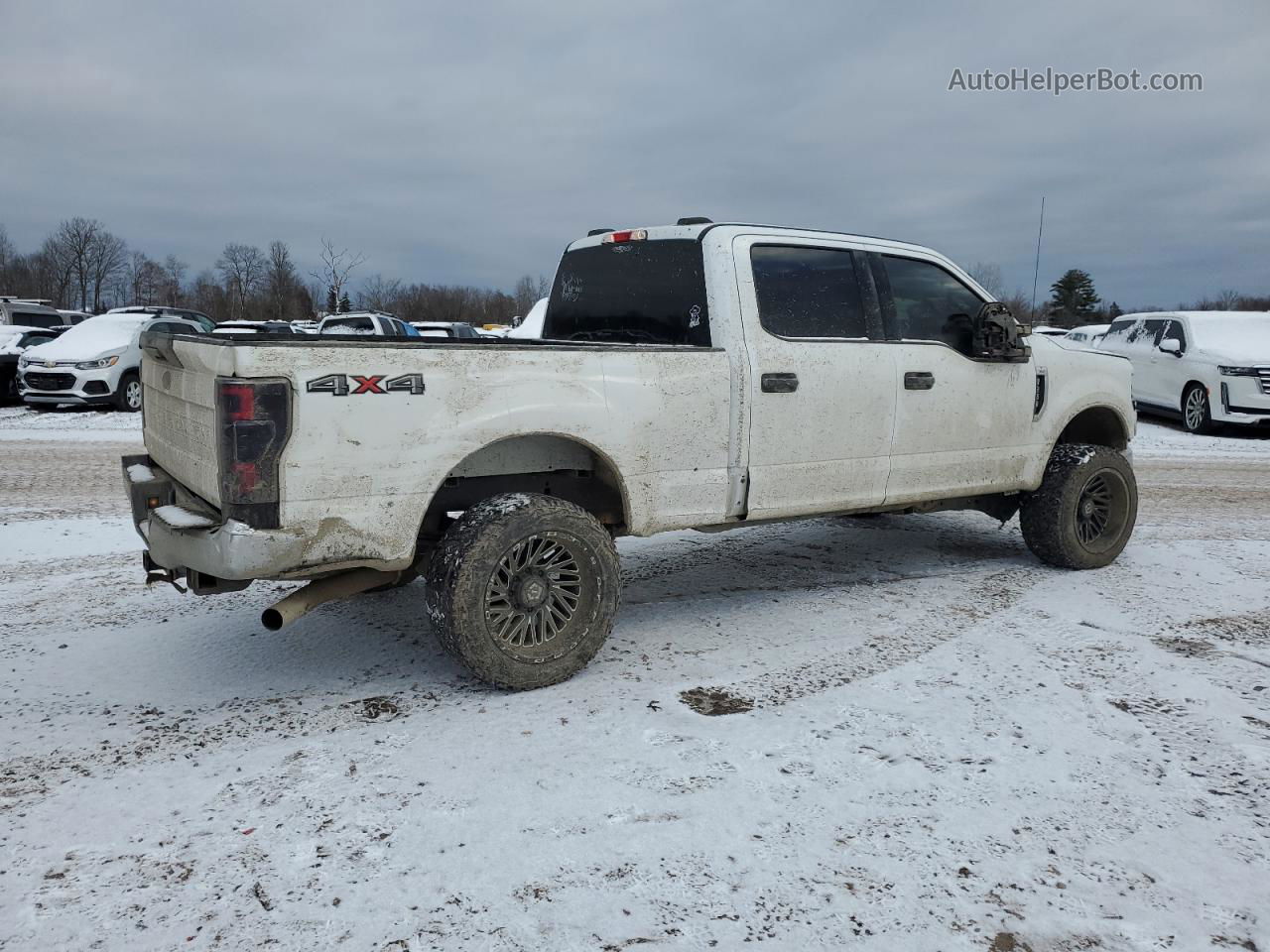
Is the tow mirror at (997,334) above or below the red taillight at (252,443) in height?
above

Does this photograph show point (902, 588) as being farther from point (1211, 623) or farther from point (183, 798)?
point (183, 798)

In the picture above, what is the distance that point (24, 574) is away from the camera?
5.60 m

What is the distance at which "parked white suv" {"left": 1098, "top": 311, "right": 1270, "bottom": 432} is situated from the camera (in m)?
13.6

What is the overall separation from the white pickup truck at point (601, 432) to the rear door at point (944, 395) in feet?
0.05

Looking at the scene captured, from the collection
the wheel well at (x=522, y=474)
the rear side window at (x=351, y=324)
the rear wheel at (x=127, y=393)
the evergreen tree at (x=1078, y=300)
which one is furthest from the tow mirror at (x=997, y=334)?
Result: the evergreen tree at (x=1078, y=300)

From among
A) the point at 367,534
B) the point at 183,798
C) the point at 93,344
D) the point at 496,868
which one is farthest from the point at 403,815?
the point at 93,344

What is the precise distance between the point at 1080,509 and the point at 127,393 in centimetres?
1497

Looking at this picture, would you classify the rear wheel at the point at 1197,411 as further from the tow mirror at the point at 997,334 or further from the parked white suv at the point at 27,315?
the parked white suv at the point at 27,315

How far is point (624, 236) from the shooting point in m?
5.05

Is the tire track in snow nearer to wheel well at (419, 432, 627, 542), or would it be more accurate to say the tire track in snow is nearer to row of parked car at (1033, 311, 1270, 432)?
wheel well at (419, 432, 627, 542)

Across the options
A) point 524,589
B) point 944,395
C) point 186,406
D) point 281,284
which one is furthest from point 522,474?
point 281,284

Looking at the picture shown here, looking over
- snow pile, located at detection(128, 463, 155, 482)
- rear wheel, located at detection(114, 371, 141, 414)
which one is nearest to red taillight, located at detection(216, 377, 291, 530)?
snow pile, located at detection(128, 463, 155, 482)

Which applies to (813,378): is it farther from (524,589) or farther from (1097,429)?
(1097,429)

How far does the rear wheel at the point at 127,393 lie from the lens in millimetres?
15484
